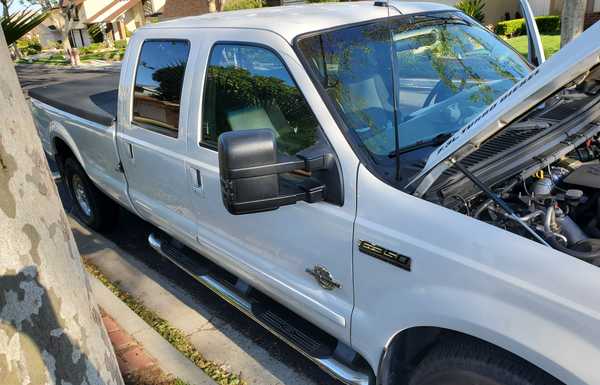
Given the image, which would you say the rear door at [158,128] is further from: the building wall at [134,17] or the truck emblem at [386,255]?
the building wall at [134,17]

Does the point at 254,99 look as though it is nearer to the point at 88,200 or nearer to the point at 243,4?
the point at 88,200

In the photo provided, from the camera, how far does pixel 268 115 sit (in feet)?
8.51

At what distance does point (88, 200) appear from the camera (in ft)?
16.6

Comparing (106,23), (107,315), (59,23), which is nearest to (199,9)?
(59,23)

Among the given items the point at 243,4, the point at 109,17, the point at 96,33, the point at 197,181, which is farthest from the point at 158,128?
the point at 109,17

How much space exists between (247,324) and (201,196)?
1094 mm

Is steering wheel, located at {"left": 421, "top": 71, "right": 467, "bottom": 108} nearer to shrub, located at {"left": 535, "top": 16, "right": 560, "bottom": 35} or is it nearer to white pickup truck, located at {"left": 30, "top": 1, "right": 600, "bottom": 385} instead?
white pickup truck, located at {"left": 30, "top": 1, "right": 600, "bottom": 385}

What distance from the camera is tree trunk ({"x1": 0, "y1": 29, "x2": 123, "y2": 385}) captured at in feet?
4.59

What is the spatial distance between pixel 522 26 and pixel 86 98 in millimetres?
17340

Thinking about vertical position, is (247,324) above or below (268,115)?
below

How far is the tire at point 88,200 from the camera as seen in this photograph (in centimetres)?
489

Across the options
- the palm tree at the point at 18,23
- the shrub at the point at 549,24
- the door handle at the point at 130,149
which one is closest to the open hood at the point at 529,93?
the door handle at the point at 130,149

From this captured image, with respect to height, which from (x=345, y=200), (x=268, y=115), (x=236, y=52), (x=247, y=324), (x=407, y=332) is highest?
(x=236, y=52)

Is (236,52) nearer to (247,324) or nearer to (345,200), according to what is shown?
(345,200)
